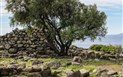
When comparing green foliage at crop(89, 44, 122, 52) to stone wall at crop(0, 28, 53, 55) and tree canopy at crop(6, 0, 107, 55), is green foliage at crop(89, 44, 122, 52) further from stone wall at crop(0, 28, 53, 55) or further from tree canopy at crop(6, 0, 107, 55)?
stone wall at crop(0, 28, 53, 55)

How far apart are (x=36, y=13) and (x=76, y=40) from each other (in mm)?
5794

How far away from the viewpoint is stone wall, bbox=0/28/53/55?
5050 centimetres

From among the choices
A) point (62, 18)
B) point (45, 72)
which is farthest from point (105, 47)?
point (45, 72)

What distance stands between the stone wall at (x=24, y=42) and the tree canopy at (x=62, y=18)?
3449mm

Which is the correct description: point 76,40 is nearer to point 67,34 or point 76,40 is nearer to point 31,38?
point 67,34

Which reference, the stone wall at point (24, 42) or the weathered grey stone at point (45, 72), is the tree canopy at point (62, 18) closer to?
the stone wall at point (24, 42)

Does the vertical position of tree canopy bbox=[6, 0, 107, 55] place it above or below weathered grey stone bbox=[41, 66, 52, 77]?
above

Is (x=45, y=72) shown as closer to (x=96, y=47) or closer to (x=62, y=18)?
(x=62, y=18)

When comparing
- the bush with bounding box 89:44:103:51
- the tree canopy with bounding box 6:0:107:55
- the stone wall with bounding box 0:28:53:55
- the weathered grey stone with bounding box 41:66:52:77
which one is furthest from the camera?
the bush with bounding box 89:44:103:51

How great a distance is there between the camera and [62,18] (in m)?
47.0

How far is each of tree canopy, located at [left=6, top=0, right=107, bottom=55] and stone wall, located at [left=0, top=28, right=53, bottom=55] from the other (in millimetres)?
3449

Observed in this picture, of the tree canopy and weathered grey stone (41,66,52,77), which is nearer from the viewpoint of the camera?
weathered grey stone (41,66,52,77)

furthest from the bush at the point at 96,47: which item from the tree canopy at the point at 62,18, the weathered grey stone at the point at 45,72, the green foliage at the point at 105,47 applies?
the weathered grey stone at the point at 45,72

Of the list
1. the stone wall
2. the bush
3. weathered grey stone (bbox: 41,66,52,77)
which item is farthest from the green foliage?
weathered grey stone (bbox: 41,66,52,77)
